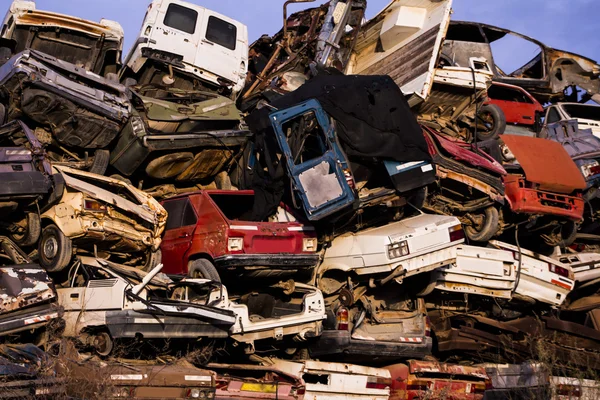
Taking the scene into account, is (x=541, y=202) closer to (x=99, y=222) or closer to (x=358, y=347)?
(x=358, y=347)

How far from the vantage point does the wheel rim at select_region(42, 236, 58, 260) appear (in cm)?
1111

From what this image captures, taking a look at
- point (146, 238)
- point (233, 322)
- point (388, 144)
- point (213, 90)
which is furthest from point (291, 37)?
point (233, 322)

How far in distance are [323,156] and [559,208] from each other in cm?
498

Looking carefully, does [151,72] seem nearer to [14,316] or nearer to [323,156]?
[323,156]

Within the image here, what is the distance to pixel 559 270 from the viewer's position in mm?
14438

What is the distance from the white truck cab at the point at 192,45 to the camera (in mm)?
15258

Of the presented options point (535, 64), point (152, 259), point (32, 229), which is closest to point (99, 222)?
point (32, 229)

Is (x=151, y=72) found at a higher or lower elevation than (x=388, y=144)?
higher

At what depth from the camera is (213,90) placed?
15766 millimetres

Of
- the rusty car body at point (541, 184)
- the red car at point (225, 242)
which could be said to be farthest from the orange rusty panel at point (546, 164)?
the red car at point (225, 242)

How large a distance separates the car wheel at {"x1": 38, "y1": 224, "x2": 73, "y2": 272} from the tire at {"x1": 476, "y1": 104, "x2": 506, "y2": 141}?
9133 mm

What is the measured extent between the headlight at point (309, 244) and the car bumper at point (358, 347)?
1.18m

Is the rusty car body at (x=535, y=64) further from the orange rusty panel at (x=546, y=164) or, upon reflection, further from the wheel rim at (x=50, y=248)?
the wheel rim at (x=50, y=248)

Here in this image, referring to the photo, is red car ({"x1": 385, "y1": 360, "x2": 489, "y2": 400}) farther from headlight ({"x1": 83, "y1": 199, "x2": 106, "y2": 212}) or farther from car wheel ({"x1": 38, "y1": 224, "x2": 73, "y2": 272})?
car wheel ({"x1": 38, "y1": 224, "x2": 73, "y2": 272})
